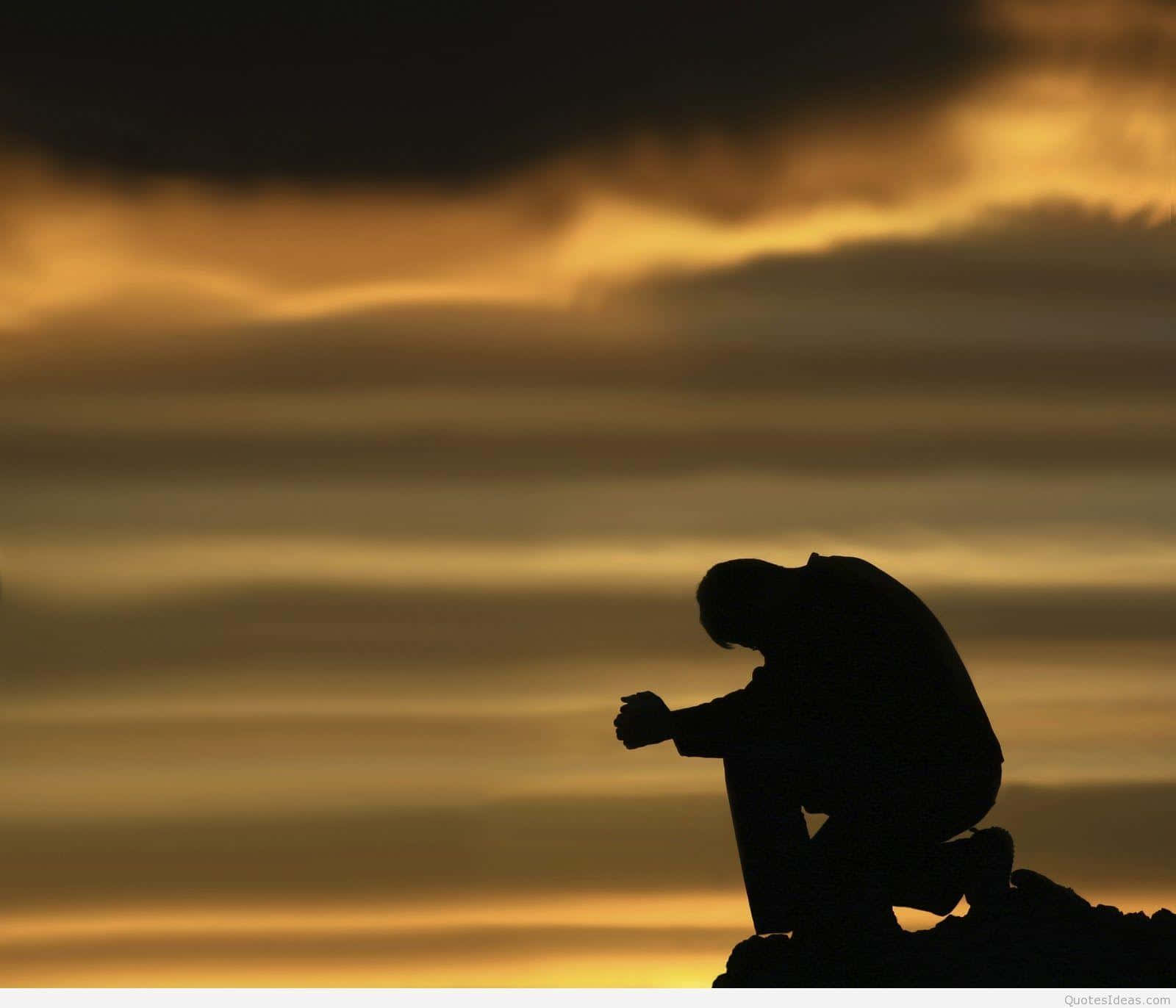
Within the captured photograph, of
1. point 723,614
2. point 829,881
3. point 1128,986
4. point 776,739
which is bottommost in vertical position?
point 1128,986

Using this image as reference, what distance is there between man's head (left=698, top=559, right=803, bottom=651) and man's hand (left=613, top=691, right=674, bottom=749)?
1.24ft

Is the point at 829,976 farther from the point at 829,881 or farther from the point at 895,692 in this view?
the point at 895,692

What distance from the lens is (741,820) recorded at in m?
6.80

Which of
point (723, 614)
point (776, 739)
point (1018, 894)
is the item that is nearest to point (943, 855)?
point (1018, 894)

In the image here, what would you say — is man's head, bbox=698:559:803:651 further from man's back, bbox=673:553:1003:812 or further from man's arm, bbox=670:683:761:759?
man's arm, bbox=670:683:761:759

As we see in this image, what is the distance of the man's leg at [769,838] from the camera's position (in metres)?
6.74

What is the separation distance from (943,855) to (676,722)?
3.44 ft

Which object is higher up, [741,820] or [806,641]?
[806,641]

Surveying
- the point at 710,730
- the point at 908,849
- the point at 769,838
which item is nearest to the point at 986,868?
the point at 908,849

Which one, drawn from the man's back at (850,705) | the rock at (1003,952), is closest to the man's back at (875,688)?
the man's back at (850,705)

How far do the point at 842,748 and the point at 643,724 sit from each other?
71cm

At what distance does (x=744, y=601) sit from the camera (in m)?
6.91

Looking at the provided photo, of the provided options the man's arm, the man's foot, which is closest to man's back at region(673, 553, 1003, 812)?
the man's arm

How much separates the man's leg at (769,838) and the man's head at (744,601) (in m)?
0.44
